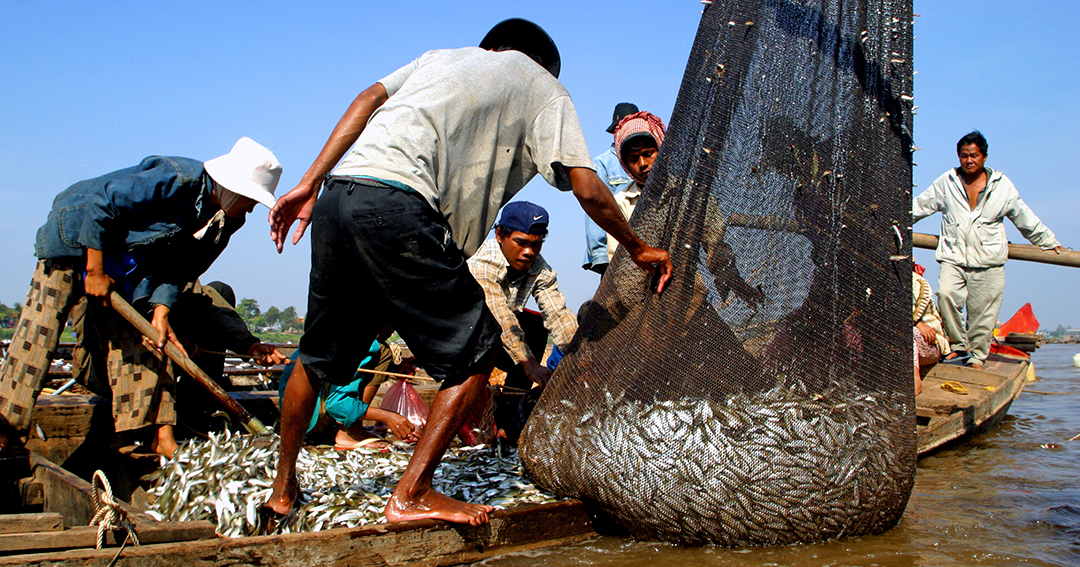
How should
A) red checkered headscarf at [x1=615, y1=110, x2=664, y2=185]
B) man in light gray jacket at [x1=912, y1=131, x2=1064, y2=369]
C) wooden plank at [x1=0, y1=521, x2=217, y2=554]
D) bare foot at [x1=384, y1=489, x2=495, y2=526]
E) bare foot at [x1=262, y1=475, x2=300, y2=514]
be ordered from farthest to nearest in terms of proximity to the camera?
man in light gray jacket at [x1=912, y1=131, x2=1064, y2=369] → red checkered headscarf at [x1=615, y1=110, x2=664, y2=185] → bare foot at [x1=262, y1=475, x2=300, y2=514] → bare foot at [x1=384, y1=489, x2=495, y2=526] → wooden plank at [x1=0, y1=521, x2=217, y2=554]

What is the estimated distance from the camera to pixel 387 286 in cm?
262

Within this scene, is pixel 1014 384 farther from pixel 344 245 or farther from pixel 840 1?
pixel 344 245

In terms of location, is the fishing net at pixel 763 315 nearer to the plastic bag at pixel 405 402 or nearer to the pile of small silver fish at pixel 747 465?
the pile of small silver fish at pixel 747 465

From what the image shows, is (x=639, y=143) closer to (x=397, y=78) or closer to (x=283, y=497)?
(x=397, y=78)

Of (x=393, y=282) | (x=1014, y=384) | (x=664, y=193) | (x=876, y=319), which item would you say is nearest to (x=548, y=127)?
(x=664, y=193)

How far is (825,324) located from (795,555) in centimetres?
91

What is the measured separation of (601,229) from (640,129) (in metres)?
0.72

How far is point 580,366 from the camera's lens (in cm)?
310

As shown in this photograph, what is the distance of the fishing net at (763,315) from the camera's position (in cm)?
276

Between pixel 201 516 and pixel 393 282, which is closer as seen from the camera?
pixel 393 282

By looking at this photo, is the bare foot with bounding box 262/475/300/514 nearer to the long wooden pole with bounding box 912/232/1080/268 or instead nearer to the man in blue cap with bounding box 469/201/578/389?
the man in blue cap with bounding box 469/201/578/389

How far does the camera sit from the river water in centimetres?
269

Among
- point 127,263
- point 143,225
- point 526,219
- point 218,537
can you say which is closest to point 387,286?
point 218,537

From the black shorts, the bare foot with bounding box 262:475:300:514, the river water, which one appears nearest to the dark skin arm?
the black shorts
